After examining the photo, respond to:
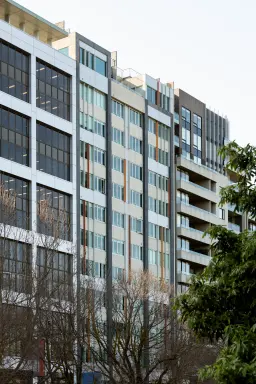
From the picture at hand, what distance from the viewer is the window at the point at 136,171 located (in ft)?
284

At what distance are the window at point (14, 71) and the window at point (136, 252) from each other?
1995 cm

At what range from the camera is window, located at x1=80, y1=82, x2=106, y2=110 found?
265 feet

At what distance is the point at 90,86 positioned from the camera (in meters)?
81.8

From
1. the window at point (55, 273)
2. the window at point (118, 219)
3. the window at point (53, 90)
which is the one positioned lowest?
the window at point (55, 273)

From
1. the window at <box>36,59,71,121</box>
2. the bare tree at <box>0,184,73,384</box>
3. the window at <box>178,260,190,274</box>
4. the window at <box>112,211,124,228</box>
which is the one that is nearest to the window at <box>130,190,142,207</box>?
the window at <box>112,211,124,228</box>

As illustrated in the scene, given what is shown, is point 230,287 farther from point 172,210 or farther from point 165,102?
point 165,102

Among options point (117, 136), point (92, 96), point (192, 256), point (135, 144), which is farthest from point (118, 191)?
point (192, 256)

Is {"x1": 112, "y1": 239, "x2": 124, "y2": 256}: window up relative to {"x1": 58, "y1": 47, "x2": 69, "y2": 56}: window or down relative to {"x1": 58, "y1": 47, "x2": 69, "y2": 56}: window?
down

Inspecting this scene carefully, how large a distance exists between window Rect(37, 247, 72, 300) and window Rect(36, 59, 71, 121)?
41.6ft

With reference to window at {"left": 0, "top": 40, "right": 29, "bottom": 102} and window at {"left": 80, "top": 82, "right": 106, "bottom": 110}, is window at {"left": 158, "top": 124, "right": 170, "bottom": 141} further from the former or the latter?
window at {"left": 0, "top": 40, "right": 29, "bottom": 102}

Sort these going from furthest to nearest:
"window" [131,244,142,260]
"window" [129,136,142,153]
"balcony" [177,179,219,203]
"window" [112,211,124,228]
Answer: "balcony" [177,179,219,203]
"window" [129,136,142,153]
"window" [131,244,142,260]
"window" [112,211,124,228]

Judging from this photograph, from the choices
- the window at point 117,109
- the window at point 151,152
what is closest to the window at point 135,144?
the window at point 151,152

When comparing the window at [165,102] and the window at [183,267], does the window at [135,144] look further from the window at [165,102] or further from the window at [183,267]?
the window at [183,267]

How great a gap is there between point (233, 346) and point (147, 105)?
7197 cm
